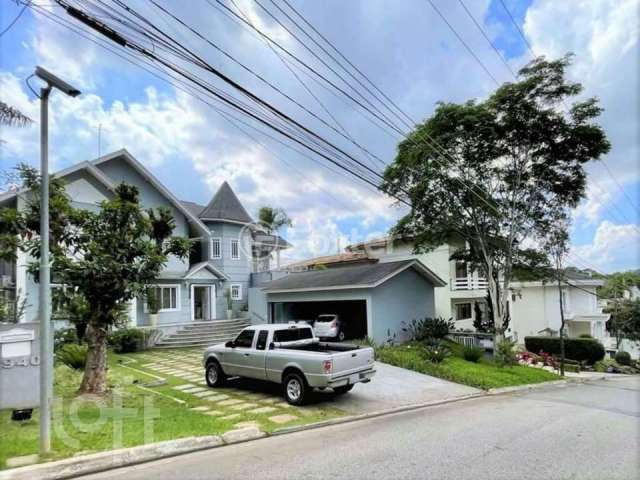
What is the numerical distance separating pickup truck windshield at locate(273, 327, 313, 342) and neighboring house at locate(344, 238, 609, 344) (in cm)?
1922

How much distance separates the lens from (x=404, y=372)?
A: 1463cm

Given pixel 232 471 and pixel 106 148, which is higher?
pixel 106 148

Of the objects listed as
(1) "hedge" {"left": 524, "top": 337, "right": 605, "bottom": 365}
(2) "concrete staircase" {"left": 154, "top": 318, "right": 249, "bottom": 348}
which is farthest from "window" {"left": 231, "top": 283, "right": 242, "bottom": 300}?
(1) "hedge" {"left": 524, "top": 337, "right": 605, "bottom": 365}

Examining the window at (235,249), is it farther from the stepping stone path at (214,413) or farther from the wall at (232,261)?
the stepping stone path at (214,413)

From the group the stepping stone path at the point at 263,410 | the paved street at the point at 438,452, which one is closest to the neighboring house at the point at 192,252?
the stepping stone path at the point at 263,410

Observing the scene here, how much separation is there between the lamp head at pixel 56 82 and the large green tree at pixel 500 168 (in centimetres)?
1334

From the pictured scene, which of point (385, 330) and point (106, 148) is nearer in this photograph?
point (385, 330)

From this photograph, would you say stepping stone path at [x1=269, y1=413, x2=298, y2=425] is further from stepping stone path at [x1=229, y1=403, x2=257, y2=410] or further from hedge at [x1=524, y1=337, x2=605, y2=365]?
hedge at [x1=524, y1=337, x2=605, y2=365]

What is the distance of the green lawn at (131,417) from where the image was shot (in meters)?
6.46

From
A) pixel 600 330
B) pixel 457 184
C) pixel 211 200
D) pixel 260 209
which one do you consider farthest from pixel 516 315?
pixel 211 200

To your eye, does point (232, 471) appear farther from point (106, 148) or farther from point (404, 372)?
point (106, 148)

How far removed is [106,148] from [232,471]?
885 inches

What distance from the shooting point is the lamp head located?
19.2ft

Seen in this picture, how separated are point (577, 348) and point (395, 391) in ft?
76.4
